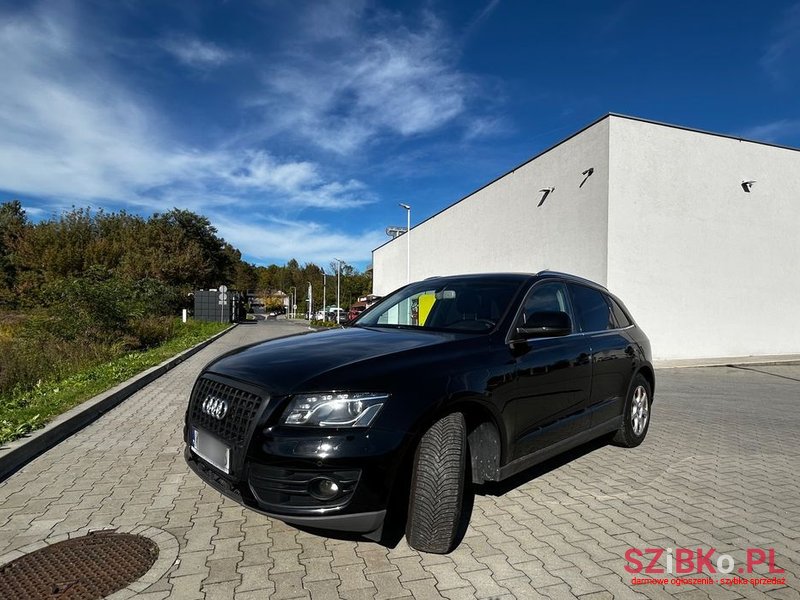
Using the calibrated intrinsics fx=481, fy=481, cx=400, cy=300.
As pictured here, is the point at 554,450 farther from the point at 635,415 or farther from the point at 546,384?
the point at 635,415

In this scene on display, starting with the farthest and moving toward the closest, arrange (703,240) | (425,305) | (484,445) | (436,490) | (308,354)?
1. (703,240)
2. (425,305)
3. (484,445)
4. (308,354)
5. (436,490)

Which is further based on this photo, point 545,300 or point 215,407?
point 545,300

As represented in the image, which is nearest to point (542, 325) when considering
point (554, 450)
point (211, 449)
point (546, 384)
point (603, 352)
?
point (546, 384)

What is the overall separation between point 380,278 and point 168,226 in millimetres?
23284

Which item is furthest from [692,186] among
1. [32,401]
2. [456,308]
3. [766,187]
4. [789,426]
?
[32,401]

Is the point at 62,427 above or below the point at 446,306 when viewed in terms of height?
below

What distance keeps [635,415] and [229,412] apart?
4174 millimetres

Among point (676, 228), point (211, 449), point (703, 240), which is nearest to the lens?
point (211, 449)

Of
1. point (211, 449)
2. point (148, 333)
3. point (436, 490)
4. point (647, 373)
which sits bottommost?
point (148, 333)

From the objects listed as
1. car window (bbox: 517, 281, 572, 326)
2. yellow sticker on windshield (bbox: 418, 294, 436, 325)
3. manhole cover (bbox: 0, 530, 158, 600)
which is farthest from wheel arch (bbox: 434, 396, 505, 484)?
manhole cover (bbox: 0, 530, 158, 600)

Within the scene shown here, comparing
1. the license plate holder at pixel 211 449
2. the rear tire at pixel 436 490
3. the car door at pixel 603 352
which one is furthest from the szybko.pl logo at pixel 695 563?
the license plate holder at pixel 211 449

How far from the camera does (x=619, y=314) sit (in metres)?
5.13

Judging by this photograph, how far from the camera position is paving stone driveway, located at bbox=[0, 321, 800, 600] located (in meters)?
2.57

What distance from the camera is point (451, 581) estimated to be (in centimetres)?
259
